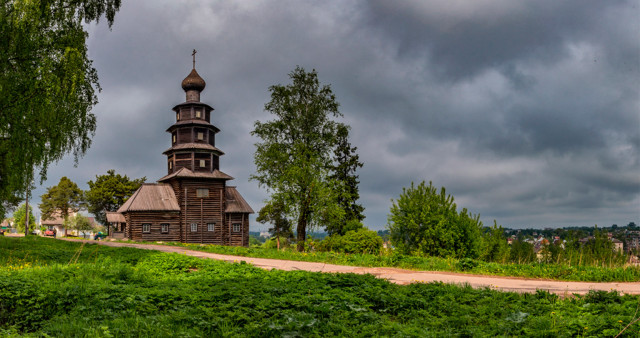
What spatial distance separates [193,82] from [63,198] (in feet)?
123

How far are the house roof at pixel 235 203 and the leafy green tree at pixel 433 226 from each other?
2556 centimetres

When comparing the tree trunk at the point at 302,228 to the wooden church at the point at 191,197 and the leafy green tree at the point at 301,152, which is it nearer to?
the leafy green tree at the point at 301,152

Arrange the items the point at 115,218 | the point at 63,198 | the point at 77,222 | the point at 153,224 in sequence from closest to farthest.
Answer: the point at 153,224, the point at 115,218, the point at 63,198, the point at 77,222

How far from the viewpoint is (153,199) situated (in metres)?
40.7

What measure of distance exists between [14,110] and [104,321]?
1336cm

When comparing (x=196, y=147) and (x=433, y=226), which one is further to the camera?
(x=196, y=147)

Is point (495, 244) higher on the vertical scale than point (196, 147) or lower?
lower

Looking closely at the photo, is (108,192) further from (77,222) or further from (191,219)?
(191,219)

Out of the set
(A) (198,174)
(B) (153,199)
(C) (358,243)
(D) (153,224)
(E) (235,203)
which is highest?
(A) (198,174)

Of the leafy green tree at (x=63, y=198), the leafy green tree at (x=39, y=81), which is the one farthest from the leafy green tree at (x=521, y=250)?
the leafy green tree at (x=63, y=198)

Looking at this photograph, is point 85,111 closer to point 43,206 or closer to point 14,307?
point 14,307

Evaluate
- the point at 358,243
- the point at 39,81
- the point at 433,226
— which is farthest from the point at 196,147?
the point at 433,226

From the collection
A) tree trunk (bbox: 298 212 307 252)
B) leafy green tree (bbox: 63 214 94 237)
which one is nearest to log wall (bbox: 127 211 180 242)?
tree trunk (bbox: 298 212 307 252)

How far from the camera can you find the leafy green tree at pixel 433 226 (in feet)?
59.7
